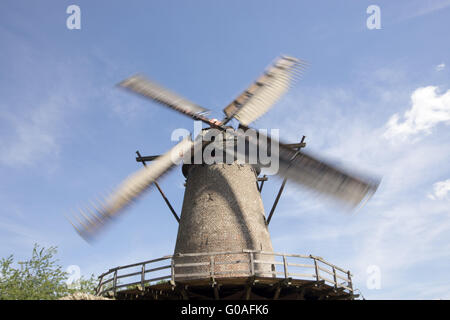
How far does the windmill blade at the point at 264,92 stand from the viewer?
1387 centimetres

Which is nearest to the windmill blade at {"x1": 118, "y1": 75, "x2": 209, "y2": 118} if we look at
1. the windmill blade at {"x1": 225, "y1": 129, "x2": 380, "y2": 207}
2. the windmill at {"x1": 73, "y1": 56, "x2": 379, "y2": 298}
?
the windmill at {"x1": 73, "y1": 56, "x2": 379, "y2": 298}

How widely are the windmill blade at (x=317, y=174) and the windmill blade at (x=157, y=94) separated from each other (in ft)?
6.54

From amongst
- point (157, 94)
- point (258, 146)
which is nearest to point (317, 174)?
point (258, 146)

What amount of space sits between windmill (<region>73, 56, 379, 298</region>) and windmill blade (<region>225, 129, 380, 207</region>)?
28 millimetres

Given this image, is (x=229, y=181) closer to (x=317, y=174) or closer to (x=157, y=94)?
(x=317, y=174)

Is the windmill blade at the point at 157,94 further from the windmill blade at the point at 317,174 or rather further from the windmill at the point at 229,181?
the windmill blade at the point at 317,174

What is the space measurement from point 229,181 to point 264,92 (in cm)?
353

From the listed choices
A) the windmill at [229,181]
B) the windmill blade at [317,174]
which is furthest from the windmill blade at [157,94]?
the windmill blade at [317,174]

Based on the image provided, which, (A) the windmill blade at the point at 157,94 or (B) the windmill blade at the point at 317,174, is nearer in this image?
(B) the windmill blade at the point at 317,174

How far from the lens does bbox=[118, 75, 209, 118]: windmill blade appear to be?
13.7 m

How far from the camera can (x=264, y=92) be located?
1398cm

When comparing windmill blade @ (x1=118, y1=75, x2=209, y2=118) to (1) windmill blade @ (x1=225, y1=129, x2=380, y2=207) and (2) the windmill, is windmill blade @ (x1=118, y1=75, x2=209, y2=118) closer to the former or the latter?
(2) the windmill
